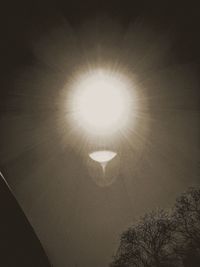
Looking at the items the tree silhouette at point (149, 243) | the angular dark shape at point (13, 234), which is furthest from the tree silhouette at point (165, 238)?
the angular dark shape at point (13, 234)

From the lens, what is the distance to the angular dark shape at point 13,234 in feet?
51.8

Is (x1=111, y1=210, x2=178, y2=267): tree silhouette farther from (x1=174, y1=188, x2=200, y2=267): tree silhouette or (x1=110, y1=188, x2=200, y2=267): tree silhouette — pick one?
(x1=174, y1=188, x2=200, y2=267): tree silhouette

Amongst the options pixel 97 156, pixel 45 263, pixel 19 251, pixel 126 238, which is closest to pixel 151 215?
pixel 126 238

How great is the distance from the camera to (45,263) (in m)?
19.6

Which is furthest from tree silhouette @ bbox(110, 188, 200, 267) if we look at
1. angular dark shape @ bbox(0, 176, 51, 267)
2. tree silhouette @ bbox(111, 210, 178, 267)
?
angular dark shape @ bbox(0, 176, 51, 267)

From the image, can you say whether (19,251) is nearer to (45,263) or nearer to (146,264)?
(45,263)

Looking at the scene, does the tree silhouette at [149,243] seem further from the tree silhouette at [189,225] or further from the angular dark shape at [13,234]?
the angular dark shape at [13,234]

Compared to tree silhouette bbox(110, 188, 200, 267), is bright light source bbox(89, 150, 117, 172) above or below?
above

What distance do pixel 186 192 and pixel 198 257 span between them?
17.5 ft

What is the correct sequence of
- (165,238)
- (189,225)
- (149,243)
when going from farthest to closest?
(149,243)
(165,238)
(189,225)

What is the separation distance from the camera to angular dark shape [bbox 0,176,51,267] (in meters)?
15.8

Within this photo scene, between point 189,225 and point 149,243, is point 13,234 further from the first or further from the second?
point 189,225

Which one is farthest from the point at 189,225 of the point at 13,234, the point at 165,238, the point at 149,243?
the point at 13,234

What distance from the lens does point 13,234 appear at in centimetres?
1633
